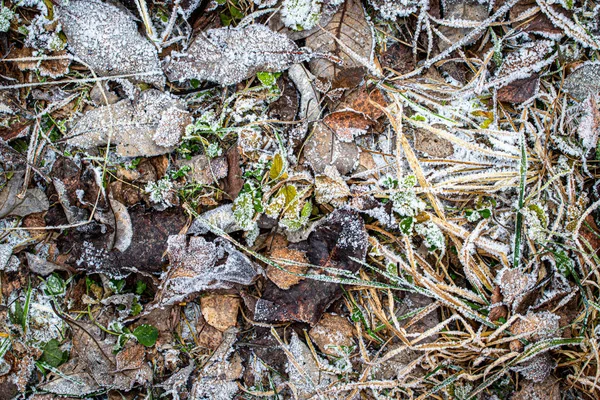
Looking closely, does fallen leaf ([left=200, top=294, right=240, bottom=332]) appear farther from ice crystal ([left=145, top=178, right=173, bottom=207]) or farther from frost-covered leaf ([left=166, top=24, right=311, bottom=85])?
frost-covered leaf ([left=166, top=24, right=311, bottom=85])

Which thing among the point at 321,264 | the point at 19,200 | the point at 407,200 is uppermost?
the point at 407,200

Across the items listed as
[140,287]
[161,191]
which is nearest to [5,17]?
[161,191]

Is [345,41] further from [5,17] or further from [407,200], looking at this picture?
[5,17]

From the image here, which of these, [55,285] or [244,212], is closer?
[244,212]

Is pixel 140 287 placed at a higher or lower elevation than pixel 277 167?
lower

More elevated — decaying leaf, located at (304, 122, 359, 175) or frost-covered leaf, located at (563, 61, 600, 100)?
frost-covered leaf, located at (563, 61, 600, 100)

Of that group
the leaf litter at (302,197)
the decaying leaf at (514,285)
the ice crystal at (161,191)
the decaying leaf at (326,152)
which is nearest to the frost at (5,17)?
the leaf litter at (302,197)

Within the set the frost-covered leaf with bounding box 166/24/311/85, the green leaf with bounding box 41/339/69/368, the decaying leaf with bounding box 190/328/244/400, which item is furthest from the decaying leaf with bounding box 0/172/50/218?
the decaying leaf with bounding box 190/328/244/400
